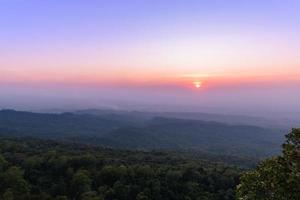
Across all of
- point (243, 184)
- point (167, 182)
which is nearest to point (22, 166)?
point (167, 182)

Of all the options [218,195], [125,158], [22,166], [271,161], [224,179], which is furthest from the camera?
[125,158]

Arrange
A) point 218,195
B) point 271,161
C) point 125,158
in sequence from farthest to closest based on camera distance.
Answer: point 125,158 < point 218,195 < point 271,161

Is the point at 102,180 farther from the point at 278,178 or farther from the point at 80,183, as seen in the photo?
the point at 278,178

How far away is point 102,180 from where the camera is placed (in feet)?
201

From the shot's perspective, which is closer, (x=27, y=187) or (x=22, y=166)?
(x=27, y=187)

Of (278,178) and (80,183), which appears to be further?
(80,183)

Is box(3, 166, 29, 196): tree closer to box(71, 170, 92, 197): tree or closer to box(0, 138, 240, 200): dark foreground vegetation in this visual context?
box(0, 138, 240, 200): dark foreground vegetation

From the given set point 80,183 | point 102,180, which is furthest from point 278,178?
point 102,180

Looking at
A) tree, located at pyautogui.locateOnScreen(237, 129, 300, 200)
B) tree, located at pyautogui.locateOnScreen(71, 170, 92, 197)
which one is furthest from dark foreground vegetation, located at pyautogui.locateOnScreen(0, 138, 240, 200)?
tree, located at pyautogui.locateOnScreen(237, 129, 300, 200)

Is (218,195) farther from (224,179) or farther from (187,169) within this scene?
(187,169)

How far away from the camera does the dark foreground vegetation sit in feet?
180

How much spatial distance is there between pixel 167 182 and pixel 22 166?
23759mm

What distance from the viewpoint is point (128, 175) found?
61.5m

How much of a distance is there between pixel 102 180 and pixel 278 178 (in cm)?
5005
